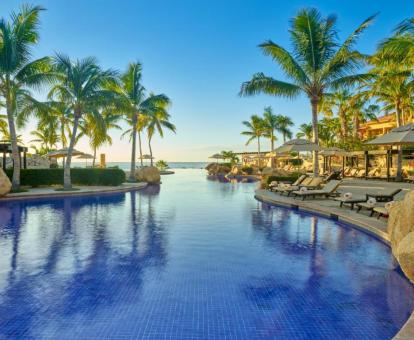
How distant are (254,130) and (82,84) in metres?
34.9

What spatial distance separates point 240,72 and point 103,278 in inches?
914

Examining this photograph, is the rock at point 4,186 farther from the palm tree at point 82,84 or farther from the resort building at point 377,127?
the resort building at point 377,127

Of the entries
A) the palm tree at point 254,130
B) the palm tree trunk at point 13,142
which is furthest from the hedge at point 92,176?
the palm tree at point 254,130

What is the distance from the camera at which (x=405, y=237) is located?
468 cm

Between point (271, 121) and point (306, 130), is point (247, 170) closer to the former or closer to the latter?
point (271, 121)

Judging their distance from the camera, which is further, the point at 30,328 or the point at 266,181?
the point at 266,181

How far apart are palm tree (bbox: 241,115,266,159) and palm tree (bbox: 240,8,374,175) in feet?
100

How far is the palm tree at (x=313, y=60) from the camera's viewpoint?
15.0m

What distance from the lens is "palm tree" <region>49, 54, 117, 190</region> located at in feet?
57.5

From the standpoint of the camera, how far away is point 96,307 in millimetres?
3902

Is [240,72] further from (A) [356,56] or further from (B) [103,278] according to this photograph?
(B) [103,278]

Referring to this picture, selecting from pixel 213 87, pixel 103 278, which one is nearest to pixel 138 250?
pixel 103 278

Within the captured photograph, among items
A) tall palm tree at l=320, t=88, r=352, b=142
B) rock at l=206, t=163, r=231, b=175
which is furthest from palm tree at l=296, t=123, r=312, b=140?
rock at l=206, t=163, r=231, b=175

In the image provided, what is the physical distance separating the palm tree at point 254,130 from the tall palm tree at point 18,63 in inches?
1364
